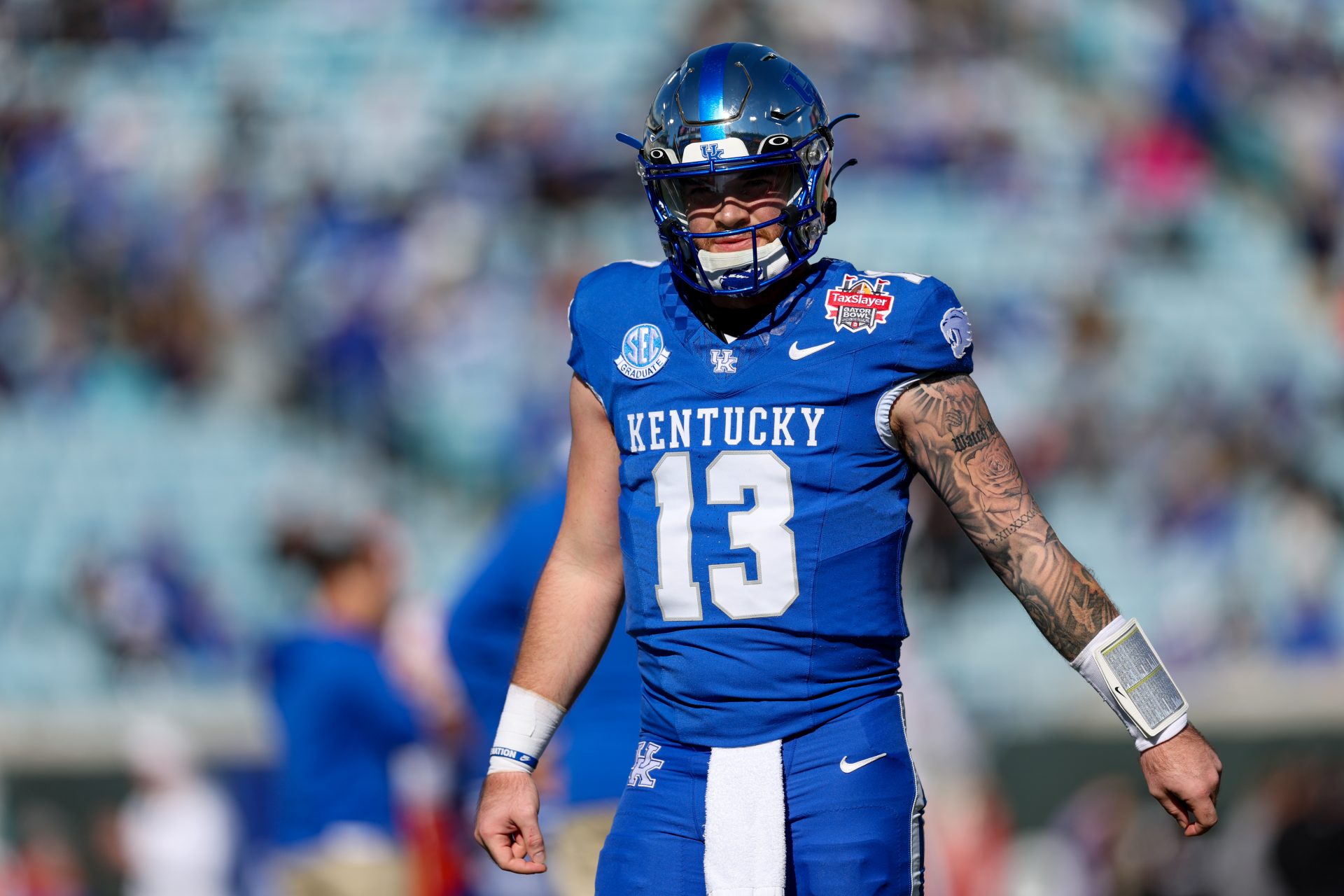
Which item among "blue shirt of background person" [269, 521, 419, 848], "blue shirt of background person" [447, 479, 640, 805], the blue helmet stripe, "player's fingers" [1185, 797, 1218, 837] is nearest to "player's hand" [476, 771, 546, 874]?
"blue shirt of background person" [447, 479, 640, 805]

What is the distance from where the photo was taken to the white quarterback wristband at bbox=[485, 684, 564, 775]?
301cm

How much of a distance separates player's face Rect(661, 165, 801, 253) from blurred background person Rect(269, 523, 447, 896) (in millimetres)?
3240

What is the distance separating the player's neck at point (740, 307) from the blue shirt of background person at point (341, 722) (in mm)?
3166

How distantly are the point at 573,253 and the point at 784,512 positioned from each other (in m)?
9.72

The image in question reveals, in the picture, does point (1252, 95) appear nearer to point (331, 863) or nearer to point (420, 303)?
point (420, 303)

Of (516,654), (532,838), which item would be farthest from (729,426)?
(516,654)

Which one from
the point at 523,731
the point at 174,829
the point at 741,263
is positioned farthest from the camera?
the point at 174,829

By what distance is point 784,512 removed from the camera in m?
2.78

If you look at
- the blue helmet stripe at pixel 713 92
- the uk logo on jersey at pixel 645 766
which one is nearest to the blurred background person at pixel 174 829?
the uk logo on jersey at pixel 645 766

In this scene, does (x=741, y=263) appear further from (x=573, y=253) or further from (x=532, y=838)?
(x=573, y=253)

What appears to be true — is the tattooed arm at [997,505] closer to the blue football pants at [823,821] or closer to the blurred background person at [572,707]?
the blue football pants at [823,821]

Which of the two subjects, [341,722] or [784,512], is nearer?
Result: [784,512]

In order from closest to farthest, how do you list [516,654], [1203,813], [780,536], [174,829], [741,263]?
[1203,813] < [780,536] < [741,263] < [516,654] < [174,829]

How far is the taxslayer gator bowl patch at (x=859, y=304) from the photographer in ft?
9.21
